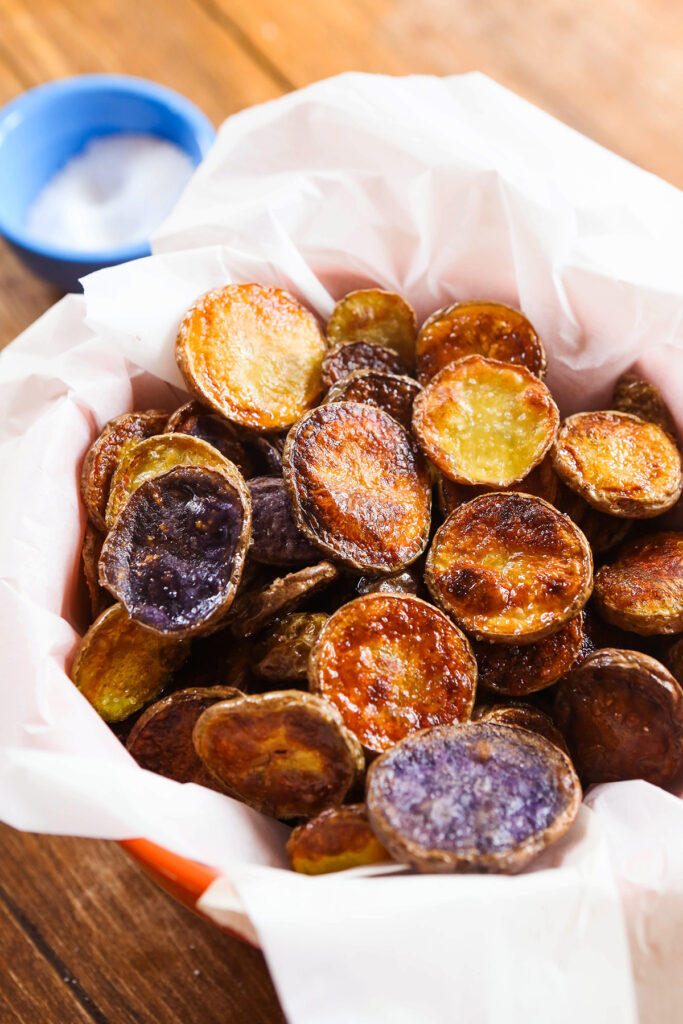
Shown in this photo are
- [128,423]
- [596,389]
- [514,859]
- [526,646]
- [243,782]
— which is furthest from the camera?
[596,389]

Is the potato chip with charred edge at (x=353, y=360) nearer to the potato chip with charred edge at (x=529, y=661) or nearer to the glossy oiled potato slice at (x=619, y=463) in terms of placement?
the glossy oiled potato slice at (x=619, y=463)

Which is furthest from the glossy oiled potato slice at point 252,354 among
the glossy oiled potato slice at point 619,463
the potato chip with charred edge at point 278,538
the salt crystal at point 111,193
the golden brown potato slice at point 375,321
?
the salt crystal at point 111,193

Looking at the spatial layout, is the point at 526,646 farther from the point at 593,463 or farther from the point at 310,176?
the point at 310,176

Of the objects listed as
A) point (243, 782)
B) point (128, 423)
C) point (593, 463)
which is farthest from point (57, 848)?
point (593, 463)

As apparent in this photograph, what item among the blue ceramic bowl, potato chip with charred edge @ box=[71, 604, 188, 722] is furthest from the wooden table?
potato chip with charred edge @ box=[71, 604, 188, 722]

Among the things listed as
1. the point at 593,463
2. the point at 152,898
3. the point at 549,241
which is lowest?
the point at 152,898

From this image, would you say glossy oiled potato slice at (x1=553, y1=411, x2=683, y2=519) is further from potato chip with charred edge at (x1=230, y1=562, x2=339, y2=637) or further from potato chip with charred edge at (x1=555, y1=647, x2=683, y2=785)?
potato chip with charred edge at (x1=230, y1=562, x2=339, y2=637)

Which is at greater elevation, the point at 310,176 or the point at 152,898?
the point at 310,176
